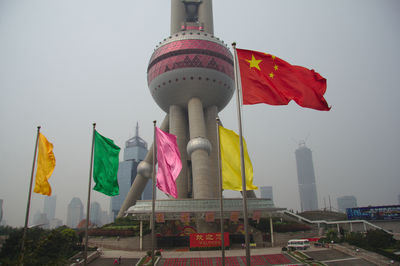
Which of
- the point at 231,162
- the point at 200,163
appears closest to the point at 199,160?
the point at 200,163

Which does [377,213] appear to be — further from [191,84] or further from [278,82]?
[278,82]

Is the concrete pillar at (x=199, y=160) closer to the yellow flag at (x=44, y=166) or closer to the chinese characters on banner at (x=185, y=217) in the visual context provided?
the chinese characters on banner at (x=185, y=217)

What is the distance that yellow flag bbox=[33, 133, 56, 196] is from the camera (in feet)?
62.8

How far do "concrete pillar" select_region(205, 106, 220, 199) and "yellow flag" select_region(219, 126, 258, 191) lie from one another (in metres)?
34.3

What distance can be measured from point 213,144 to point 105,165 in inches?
1432

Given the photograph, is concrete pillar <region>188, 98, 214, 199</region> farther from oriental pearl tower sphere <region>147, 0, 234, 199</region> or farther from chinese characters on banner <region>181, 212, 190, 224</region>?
chinese characters on banner <region>181, 212, 190, 224</region>

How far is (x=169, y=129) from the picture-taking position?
190 ft

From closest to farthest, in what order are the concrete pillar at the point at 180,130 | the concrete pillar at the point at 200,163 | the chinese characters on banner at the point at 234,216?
1. the chinese characters on banner at the point at 234,216
2. the concrete pillar at the point at 200,163
3. the concrete pillar at the point at 180,130

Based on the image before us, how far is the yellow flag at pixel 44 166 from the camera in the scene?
19.2 metres

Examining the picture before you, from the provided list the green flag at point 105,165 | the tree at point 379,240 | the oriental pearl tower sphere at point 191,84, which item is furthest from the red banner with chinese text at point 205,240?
the green flag at point 105,165

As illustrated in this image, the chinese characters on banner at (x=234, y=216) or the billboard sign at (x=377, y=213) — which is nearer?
the chinese characters on banner at (x=234, y=216)

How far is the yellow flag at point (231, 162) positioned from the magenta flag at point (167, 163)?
297 cm

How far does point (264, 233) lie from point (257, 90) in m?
31.6

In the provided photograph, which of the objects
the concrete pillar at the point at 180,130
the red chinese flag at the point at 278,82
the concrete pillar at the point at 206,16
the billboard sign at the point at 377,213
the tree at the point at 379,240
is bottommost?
the tree at the point at 379,240
